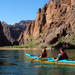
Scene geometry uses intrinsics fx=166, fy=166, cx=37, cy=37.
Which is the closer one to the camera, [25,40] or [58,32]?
[58,32]

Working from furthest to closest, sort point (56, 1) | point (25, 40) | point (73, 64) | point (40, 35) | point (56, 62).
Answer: point (25, 40) → point (40, 35) → point (56, 1) → point (56, 62) → point (73, 64)

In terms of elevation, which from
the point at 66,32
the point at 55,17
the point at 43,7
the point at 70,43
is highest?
the point at 43,7

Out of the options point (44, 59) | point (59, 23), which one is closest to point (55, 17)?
point (59, 23)

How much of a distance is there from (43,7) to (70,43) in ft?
213

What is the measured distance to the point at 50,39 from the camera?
4331 inches

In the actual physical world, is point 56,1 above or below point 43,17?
above

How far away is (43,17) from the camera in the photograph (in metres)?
150

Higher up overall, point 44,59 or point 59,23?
point 59,23

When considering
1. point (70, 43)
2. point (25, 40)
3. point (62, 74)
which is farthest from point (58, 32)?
point (62, 74)

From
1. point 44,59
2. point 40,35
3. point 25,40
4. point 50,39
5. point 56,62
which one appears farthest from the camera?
point 25,40

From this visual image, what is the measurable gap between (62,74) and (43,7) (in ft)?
456

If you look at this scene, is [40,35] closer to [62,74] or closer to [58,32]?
[58,32]

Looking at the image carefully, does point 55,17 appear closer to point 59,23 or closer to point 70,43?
point 59,23

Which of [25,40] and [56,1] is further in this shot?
[25,40]
